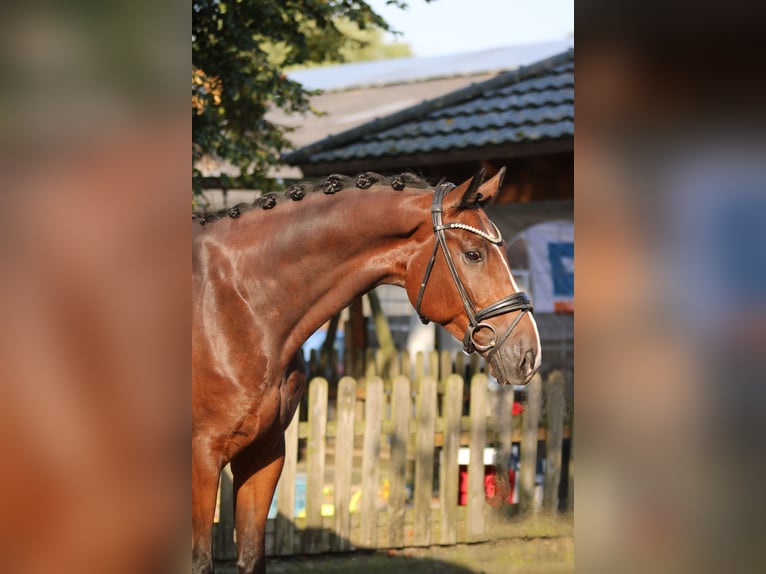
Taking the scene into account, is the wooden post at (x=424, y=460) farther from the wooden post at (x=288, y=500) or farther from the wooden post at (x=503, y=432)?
the wooden post at (x=288, y=500)

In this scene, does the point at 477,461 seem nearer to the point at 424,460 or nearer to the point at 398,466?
the point at 424,460

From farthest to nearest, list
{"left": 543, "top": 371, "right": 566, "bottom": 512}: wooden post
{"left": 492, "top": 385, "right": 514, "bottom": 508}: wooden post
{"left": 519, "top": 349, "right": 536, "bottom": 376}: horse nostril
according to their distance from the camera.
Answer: {"left": 543, "top": 371, "right": 566, "bottom": 512}: wooden post, {"left": 492, "top": 385, "right": 514, "bottom": 508}: wooden post, {"left": 519, "top": 349, "right": 536, "bottom": 376}: horse nostril

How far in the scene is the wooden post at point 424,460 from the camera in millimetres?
6117

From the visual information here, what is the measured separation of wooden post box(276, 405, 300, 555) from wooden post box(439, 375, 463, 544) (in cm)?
117

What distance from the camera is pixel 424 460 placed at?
619 centimetres

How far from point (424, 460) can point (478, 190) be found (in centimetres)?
349

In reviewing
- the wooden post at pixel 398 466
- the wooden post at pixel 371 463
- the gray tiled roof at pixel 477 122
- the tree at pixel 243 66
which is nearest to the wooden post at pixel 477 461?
the wooden post at pixel 398 466

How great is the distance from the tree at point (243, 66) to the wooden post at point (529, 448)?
3.26 metres

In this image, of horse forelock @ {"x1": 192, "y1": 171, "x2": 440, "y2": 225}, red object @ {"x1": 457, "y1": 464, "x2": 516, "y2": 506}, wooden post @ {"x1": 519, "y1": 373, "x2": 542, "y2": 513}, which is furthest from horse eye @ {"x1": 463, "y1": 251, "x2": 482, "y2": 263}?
red object @ {"x1": 457, "y1": 464, "x2": 516, "y2": 506}

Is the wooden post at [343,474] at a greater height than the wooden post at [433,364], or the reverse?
the wooden post at [433,364]

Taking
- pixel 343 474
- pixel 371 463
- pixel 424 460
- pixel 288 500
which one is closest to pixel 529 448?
pixel 424 460

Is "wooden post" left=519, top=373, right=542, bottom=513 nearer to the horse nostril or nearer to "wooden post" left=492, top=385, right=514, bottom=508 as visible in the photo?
"wooden post" left=492, top=385, right=514, bottom=508

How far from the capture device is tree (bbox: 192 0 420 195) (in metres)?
6.53
